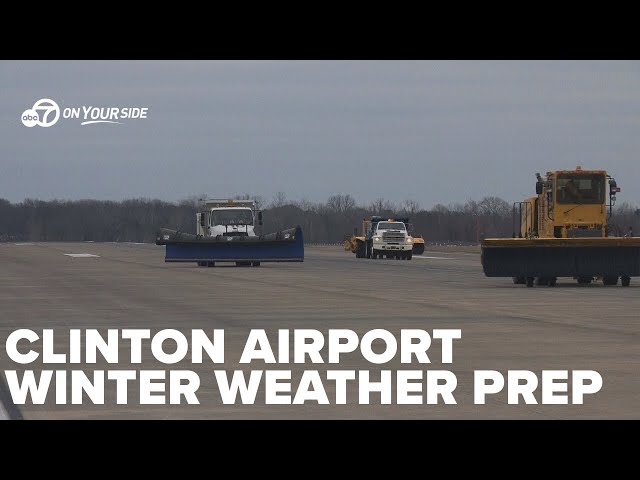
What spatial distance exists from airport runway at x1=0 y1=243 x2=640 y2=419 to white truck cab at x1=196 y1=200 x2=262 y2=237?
336 inches

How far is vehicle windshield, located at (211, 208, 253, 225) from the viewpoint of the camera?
55.5 meters

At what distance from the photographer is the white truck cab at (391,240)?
70750 mm

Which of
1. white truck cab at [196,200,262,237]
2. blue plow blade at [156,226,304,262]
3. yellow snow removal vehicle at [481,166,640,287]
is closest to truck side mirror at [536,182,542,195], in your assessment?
yellow snow removal vehicle at [481,166,640,287]

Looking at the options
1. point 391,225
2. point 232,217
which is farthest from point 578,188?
point 391,225

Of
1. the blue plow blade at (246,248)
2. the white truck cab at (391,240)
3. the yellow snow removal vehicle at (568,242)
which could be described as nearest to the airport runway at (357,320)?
the yellow snow removal vehicle at (568,242)

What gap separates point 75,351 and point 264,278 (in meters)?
25.1

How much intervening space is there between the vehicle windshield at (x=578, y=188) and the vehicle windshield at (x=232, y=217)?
19.1 metres

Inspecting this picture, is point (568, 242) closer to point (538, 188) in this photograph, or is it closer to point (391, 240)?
point (538, 188)

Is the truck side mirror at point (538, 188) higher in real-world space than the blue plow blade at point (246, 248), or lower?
higher

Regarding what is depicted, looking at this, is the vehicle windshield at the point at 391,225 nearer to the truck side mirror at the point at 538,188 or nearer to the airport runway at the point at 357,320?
the airport runway at the point at 357,320

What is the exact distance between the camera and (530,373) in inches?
603

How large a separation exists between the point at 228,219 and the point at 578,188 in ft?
64.3

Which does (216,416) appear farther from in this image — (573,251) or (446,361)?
(573,251)

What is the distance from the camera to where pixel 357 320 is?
23.9 meters
